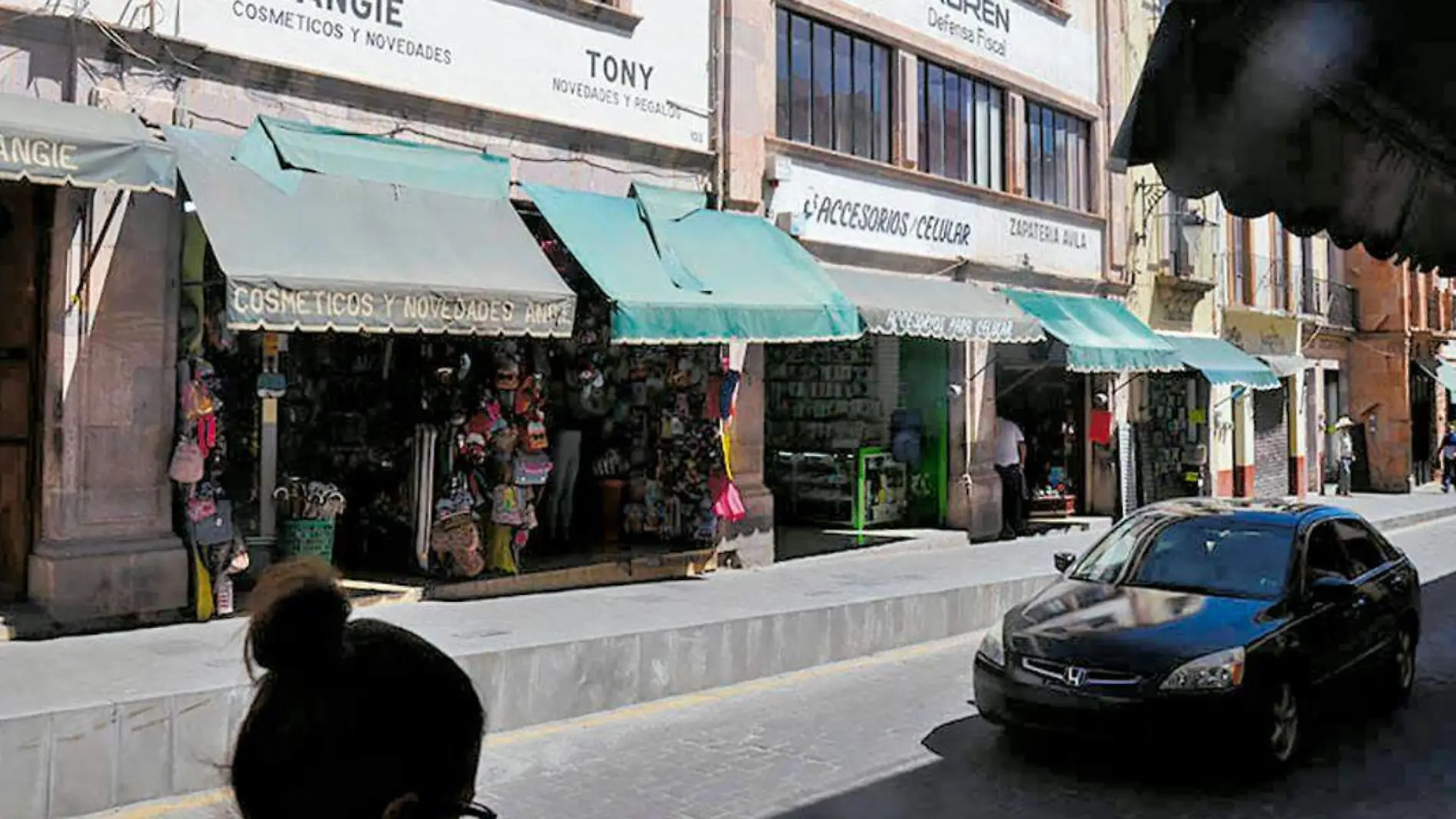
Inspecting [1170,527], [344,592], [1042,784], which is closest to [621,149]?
[1170,527]

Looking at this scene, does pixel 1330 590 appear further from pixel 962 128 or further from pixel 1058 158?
pixel 1058 158

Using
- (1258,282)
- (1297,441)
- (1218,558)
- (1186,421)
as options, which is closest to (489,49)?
(1218,558)

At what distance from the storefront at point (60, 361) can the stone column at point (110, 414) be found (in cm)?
1

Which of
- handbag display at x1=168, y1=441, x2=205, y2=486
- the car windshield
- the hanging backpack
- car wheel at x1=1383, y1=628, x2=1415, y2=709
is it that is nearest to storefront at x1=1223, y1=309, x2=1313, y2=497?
the hanging backpack

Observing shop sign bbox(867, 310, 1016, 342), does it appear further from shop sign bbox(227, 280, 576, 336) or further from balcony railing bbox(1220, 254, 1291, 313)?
balcony railing bbox(1220, 254, 1291, 313)

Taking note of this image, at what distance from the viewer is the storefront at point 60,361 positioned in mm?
8492

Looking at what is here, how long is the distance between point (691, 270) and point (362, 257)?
3.61 metres

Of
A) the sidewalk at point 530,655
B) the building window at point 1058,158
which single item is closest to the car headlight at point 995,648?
the sidewalk at point 530,655

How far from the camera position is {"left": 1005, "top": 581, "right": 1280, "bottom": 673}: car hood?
6.68 m

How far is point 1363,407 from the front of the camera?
1222 inches

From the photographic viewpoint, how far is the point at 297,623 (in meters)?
1.70

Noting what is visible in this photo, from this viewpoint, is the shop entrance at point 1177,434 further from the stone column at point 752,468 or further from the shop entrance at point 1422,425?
the shop entrance at point 1422,425

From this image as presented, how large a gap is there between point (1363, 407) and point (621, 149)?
25.9m

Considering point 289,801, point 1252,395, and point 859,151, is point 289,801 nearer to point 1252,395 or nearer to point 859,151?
point 859,151
